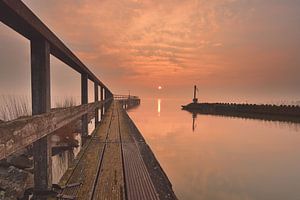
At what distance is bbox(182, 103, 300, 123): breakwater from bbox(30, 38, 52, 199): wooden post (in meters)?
35.9

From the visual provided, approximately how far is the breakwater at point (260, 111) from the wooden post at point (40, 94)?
118 feet

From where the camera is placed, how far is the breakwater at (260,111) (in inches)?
1490

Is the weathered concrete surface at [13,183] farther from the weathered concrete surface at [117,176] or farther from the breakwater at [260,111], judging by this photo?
the breakwater at [260,111]

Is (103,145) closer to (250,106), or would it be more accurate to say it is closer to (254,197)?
(254,197)

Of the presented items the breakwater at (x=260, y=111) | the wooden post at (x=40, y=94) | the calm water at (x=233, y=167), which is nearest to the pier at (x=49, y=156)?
the wooden post at (x=40, y=94)

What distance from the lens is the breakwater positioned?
3784 centimetres

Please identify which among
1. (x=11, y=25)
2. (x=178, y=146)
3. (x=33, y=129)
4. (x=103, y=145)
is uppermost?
(x=11, y=25)

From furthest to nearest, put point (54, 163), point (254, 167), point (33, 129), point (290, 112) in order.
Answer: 1. point (290, 112)
2. point (254, 167)
3. point (54, 163)
4. point (33, 129)

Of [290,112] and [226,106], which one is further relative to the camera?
[226,106]

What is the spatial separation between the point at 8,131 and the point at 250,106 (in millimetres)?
50817

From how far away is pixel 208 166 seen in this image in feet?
40.2

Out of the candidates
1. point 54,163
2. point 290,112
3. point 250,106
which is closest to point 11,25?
point 54,163

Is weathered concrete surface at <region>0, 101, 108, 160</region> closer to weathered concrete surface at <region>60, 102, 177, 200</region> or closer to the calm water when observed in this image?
weathered concrete surface at <region>60, 102, 177, 200</region>

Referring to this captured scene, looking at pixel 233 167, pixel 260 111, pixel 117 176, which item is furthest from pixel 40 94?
pixel 260 111
